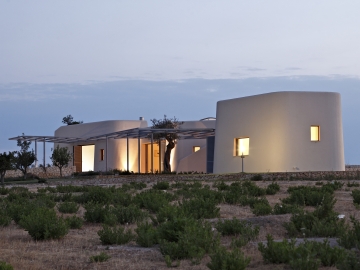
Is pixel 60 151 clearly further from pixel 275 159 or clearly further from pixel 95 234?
pixel 95 234

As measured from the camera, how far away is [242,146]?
92.1 feet

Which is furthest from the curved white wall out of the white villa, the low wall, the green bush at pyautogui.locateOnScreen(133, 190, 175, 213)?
the low wall

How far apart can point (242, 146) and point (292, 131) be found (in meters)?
2.86

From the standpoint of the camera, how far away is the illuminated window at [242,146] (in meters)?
27.8

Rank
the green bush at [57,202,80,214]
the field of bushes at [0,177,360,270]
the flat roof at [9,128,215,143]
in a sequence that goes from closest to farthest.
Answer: the field of bushes at [0,177,360,270]
the green bush at [57,202,80,214]
the flat roof at [9,128,215,143]

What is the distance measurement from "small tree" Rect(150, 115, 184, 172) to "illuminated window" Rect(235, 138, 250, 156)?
7.80 m

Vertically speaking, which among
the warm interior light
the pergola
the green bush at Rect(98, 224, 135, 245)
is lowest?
the green bush at Rect(98, 224, 135, 245)

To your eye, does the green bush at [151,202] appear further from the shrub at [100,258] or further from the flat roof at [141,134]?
the flat roof at [141,134]

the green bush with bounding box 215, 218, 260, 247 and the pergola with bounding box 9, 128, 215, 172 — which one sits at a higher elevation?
the pergola with bounding box 9, 128, 215, 172

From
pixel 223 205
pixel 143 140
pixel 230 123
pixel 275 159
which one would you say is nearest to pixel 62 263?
pixel 223 205

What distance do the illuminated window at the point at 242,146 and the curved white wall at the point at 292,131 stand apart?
396mm

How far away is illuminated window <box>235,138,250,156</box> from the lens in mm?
27812

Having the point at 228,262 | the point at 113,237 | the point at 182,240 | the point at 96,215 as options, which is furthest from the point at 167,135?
the point at 228,262

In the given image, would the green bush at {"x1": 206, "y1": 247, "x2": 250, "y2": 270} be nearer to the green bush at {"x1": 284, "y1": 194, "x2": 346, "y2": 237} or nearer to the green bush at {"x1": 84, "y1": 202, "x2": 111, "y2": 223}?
the green bush at {"x1": 284, "y1": 194, "x2": 346, "y2": 237}
